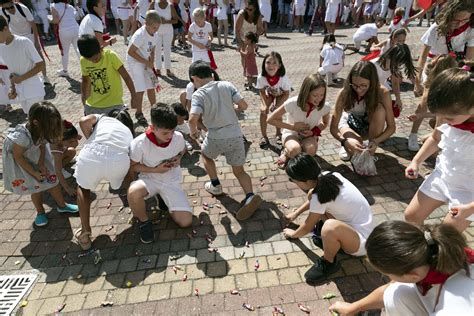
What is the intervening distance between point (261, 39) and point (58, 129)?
12366 millimetres

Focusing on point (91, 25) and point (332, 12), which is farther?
point (332, 12)

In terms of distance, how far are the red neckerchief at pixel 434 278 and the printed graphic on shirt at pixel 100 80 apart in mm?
4682

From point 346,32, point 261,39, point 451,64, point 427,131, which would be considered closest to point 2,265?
point 451,64

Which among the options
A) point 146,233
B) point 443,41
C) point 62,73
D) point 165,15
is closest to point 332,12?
point 165,15

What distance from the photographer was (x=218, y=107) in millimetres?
3918

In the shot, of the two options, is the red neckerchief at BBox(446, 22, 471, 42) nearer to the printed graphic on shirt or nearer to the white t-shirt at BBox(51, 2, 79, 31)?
the printed graphic on shirt

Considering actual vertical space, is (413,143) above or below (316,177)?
below

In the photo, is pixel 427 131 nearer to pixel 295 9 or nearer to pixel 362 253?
pixel 362 253

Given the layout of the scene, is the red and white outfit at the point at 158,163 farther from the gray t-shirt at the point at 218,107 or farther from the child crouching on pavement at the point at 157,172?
the gray t-shirt at the point at 218,107

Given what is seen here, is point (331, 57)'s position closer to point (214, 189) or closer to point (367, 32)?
point (367, 32)

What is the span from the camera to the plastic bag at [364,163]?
4352mm

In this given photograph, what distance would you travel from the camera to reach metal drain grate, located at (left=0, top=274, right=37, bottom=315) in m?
2.96

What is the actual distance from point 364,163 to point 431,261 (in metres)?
2.75

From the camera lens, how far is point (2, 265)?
3.46m
